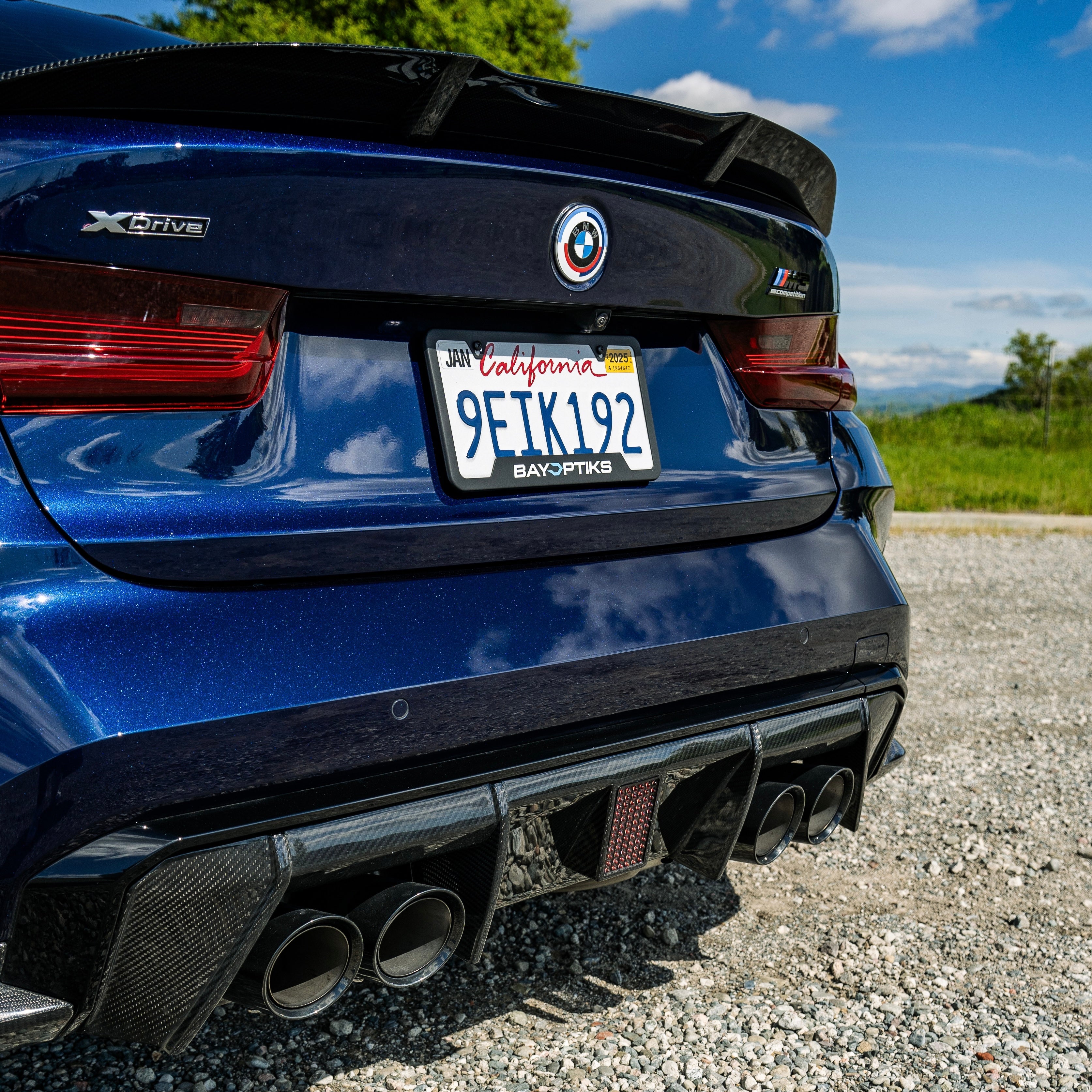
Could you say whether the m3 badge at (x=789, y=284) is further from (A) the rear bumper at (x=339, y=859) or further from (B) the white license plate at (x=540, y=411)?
(A) the rear bumper at (x=339, y=859)

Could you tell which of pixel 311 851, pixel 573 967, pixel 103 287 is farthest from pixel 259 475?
pixel 573 967

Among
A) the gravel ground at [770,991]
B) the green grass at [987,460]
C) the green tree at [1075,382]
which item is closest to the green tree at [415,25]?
the green grass at [987,460]

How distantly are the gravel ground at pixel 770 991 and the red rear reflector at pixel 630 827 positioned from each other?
0.42 m

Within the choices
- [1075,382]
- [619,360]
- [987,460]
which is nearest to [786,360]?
[619,360]

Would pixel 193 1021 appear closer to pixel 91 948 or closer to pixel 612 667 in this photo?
pixel 91 948

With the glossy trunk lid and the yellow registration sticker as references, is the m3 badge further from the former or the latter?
the yellow registration sticker

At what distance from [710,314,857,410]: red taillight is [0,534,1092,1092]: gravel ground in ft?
3.87

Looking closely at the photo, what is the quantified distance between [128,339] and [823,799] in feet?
4.74

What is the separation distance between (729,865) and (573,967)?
2.41ft

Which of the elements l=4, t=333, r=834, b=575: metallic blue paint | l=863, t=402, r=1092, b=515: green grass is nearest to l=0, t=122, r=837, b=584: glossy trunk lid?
l=4, t=333, r=834, b=575: metallic blue paint

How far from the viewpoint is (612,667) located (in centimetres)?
166

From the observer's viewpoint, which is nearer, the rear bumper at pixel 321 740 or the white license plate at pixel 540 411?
the rear bumper at pixel 321 740

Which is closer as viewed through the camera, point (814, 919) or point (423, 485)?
point (423, 485)

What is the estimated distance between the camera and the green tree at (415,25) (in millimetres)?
11938
